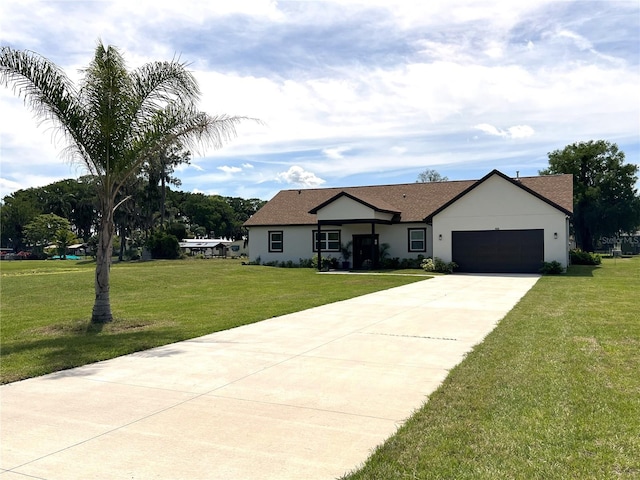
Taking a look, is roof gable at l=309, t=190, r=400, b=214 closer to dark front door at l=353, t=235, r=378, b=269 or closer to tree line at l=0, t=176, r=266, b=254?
dark front door at l=353, t=235, r=378, b=269

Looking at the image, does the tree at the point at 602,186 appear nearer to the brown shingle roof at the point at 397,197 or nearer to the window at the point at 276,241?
the brown shingle roof at the point at 397,197

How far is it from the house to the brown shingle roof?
0.20 ft

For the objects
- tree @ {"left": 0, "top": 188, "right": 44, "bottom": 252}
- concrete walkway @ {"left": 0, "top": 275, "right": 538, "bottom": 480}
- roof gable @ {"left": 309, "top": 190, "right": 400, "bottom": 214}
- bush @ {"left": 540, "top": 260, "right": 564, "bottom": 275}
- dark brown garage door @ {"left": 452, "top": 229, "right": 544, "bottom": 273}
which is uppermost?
tree @ {"left": 0, "top": 188, "right": 44, "bottom": 252}

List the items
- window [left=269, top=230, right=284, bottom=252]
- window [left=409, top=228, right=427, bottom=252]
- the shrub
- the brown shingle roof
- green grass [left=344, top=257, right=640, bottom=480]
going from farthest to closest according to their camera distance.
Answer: window [left=269, top=230, right=284, bottom=252]
window [left=409, top=228, right=427, bottom=252]
the brown shingle roof
the shrub
green grass [left=344, top=257, right=640, bottom=480]

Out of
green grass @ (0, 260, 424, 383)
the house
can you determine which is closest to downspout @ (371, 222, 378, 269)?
the house

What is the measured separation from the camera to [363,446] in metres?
4.50

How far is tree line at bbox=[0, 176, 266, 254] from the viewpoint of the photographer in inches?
2438

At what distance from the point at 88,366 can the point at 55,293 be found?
1235 cm

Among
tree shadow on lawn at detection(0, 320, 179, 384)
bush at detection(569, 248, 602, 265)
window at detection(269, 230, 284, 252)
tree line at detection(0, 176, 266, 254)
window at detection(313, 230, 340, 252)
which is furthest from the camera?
tree line at detection(0, 176, 266, 254)

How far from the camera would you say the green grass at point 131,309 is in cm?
847

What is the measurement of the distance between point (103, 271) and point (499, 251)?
2147cm

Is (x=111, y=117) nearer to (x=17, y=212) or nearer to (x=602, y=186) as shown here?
(x=602, y=186)

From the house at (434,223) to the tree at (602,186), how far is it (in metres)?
22.5

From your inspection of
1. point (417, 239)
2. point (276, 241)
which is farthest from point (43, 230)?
point (417, 239)
